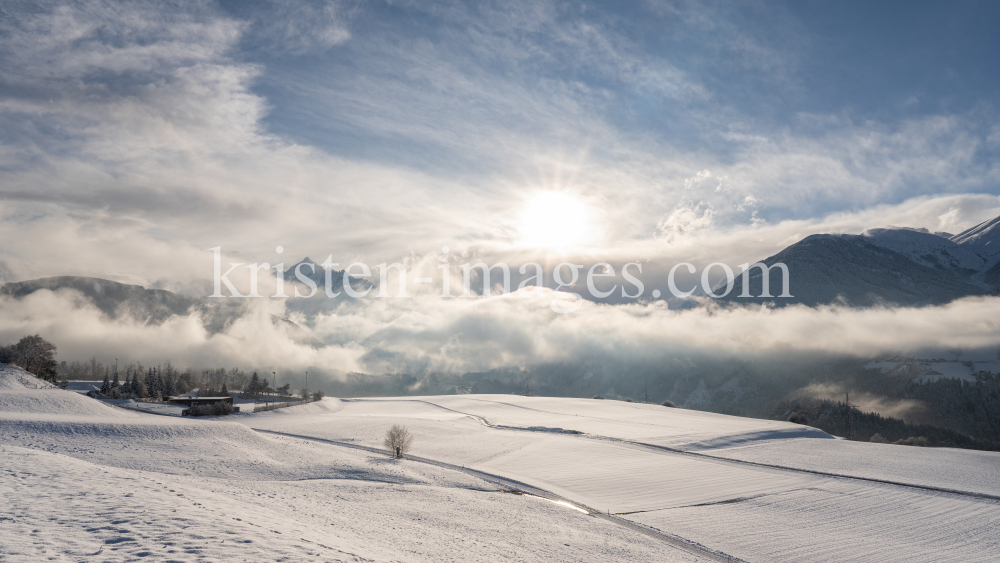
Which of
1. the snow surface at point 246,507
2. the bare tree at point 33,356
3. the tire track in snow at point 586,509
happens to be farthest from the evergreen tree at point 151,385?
the tire track in snow at point 586,509

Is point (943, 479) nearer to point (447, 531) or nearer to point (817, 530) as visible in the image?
point (817, 530)

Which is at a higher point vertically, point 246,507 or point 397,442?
point 246,507

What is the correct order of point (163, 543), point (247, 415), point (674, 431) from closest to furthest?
point (163, 543), point (674, 431), point (247, 415)

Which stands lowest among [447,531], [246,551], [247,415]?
[247,415]

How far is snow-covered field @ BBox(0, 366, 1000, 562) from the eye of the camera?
18469mm

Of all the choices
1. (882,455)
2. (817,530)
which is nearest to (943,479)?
(882,455)

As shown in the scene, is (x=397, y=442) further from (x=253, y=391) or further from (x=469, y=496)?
(x=253, y=391)

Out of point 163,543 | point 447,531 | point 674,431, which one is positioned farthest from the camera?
point 674,431

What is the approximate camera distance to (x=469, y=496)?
120 ft

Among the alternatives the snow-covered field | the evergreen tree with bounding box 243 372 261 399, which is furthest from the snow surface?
the evergreen tree with bounding box 243 372 261 399

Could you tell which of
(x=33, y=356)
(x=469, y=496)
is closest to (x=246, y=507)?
(x=469, y=496)

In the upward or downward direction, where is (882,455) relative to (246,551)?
downward

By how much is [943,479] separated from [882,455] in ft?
42.6

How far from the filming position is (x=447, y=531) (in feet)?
88.1
